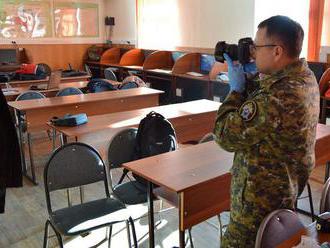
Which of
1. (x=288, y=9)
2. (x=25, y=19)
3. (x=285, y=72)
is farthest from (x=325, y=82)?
(x=25, y=19)

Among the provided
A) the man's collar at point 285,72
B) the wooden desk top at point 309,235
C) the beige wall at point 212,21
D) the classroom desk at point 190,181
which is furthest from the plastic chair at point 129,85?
the wooden desk top at point 309,235

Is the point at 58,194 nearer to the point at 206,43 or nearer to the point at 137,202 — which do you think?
the point at 137,202

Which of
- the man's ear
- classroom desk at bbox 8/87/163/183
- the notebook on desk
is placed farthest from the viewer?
the notebook on desk

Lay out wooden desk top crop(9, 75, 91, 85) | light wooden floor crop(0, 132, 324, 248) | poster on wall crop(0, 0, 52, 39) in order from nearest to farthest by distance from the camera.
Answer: light wooden floor crop(0, 132, 324, 248) < wooden desk top crop(9, 75, 91, 85) < poster on wall crop(0, 0, 52, 39)

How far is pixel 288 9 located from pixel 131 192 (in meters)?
3.29

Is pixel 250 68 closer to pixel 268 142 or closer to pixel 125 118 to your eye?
pixel 268 142

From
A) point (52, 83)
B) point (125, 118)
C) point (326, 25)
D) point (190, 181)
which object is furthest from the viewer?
point (52, 83)

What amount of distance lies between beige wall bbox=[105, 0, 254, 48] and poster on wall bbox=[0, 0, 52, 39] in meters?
3.02

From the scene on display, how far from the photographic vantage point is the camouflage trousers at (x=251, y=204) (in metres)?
1.36

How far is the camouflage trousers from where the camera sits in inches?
53.5

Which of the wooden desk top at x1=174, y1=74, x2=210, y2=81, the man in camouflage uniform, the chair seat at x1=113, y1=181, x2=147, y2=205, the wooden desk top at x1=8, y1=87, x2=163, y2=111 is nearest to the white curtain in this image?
the wooden desk top at x1=174, y1=74, x2=210, y2=81

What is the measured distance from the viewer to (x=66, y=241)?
2.52m

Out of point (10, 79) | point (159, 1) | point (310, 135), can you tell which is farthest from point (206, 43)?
point (310, 135)

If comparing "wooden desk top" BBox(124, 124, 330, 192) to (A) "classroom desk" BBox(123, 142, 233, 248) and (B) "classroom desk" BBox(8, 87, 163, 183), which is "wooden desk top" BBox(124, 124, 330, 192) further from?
(B) "classroom desk" BBox(8, 87, 163, 183)
